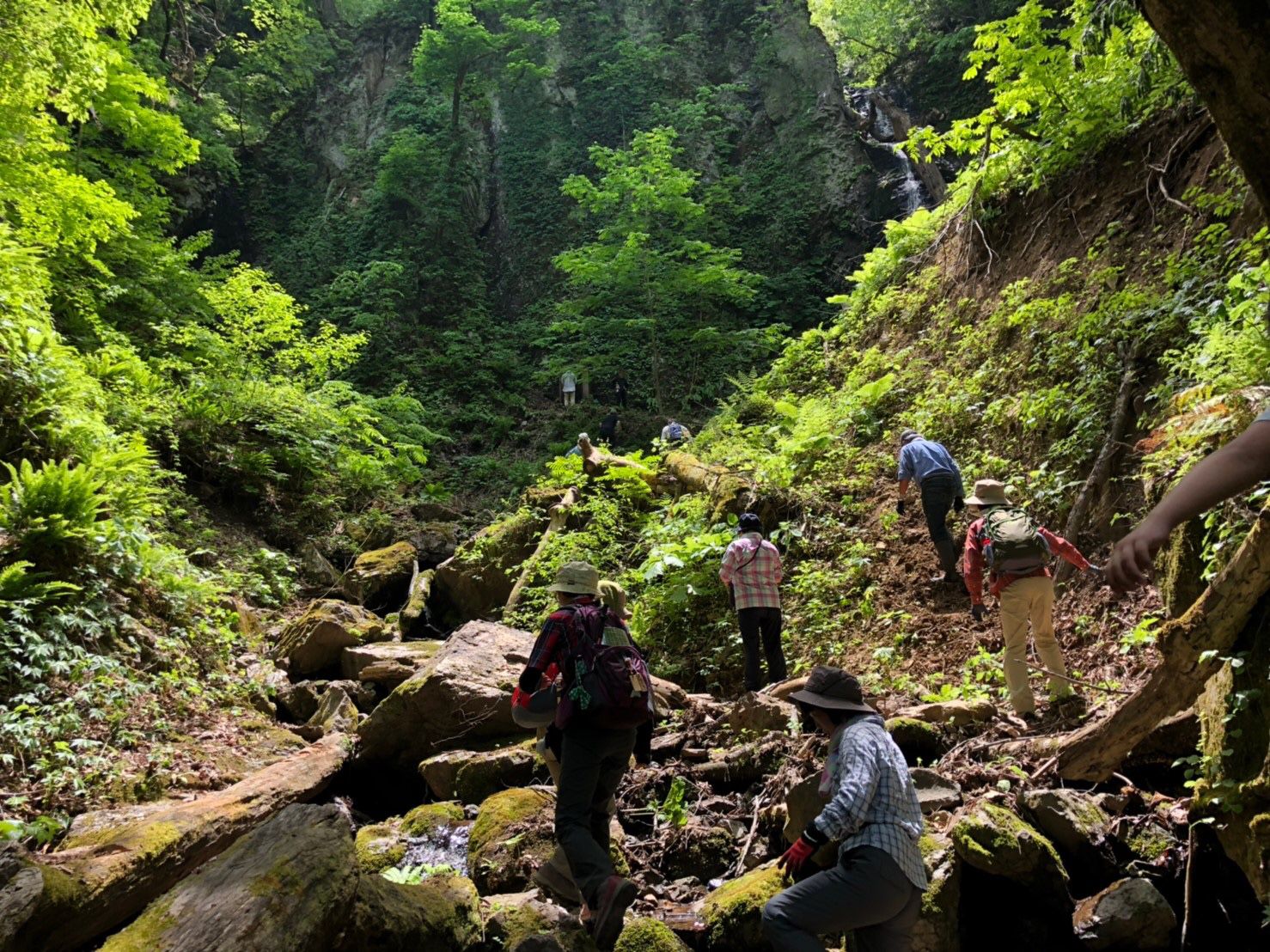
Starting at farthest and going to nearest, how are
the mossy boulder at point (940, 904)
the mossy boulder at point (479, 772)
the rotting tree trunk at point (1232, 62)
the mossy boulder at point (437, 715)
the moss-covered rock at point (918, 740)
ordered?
the mossy boulder at point (437, 715) < the mossy boulder at point (479, 772) < the moss-covered rock at point (918, 740) < the mossy boulder at point (940, 904) < the rotting tree trunk at point (1232, 62)

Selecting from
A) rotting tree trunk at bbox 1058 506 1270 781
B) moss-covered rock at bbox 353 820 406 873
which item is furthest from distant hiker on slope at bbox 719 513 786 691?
moss-covered rock at bbox 353 820 406 873

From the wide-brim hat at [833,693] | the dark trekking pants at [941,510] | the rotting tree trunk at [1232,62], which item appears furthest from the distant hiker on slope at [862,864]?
the dark trekking pants at [941,510]

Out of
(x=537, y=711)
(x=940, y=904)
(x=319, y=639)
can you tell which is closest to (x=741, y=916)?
(x=940, y=904)

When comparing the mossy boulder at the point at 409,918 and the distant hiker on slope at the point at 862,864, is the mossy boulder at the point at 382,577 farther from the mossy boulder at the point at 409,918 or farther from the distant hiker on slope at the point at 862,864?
the distant hiker on slope at the point at 862,864

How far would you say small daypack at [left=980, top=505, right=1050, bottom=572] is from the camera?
546cm

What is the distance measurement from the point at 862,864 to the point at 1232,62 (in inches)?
130

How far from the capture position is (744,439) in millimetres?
13648

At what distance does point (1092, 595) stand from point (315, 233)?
93.6 feet

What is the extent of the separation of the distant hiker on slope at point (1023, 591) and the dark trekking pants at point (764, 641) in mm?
2166

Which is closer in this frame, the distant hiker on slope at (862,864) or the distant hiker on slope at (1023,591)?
the distant hiker on slope at (862,864)

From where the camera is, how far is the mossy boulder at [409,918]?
338 cm

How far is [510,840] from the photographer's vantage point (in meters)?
4.91

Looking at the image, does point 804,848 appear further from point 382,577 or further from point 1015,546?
point 382,577

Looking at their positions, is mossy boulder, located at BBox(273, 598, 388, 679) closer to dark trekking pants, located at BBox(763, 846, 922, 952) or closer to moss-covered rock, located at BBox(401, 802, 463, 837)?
moss-covered rock, located at BBox(401, 802, 463, 837)
